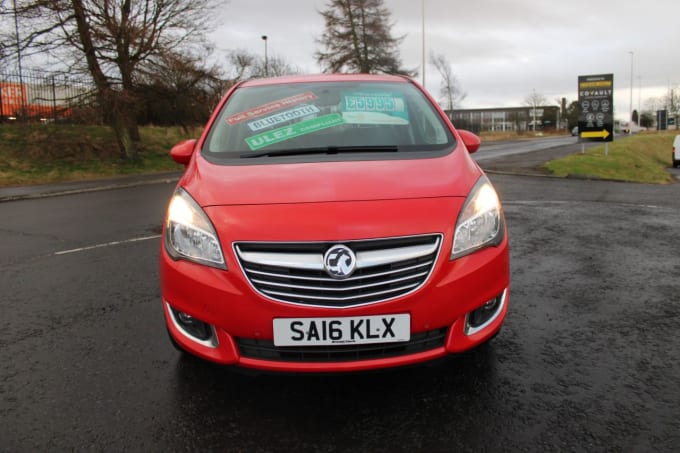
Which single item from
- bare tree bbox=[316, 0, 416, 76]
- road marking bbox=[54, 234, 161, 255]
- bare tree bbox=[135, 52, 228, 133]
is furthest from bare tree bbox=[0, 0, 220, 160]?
bare tree bbox=[316, 0, 416, 76]

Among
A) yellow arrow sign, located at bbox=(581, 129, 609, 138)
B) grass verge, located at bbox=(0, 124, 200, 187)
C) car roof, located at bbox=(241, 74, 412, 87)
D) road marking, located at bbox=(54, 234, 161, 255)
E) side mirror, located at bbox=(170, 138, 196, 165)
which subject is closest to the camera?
side mirror, located at bbox=(170, 138, 196, 165)

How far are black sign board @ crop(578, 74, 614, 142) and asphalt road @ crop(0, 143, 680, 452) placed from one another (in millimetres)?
14517

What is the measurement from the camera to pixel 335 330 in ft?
7.33

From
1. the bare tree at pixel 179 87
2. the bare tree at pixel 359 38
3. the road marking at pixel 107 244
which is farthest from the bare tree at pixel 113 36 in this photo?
the bare tree at pixel 359 38

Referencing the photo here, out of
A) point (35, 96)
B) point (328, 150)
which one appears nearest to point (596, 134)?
point (328, 150)

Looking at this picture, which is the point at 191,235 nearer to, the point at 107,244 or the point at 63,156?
the point at 107,244

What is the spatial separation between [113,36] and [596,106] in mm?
16322

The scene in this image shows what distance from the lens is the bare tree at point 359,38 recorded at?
134ft

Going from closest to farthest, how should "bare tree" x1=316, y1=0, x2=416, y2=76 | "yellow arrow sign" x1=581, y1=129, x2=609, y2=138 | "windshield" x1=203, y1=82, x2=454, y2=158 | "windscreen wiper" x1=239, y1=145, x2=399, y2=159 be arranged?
"windscreen wiper" x1=239, y1=145, x2=399, y2=159 → "windshield" x1=203, y1=82, x2=454, y2=158 → "yellow arrow sign" x1=581, y1=129, x2=609, y2=138 → "bare tree" x1=316, y1=0, x2=416, y2=76

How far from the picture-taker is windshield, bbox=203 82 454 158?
321 centimetres

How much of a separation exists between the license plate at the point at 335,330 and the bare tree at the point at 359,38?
40145mm

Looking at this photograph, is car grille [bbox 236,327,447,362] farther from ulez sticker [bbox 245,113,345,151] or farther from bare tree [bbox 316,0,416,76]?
bare tree [bbox 316,0,416,76]

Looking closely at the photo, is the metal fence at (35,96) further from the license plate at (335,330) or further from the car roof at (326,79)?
the license plate at (335,330)

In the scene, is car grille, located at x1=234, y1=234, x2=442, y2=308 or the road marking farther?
the road marking
